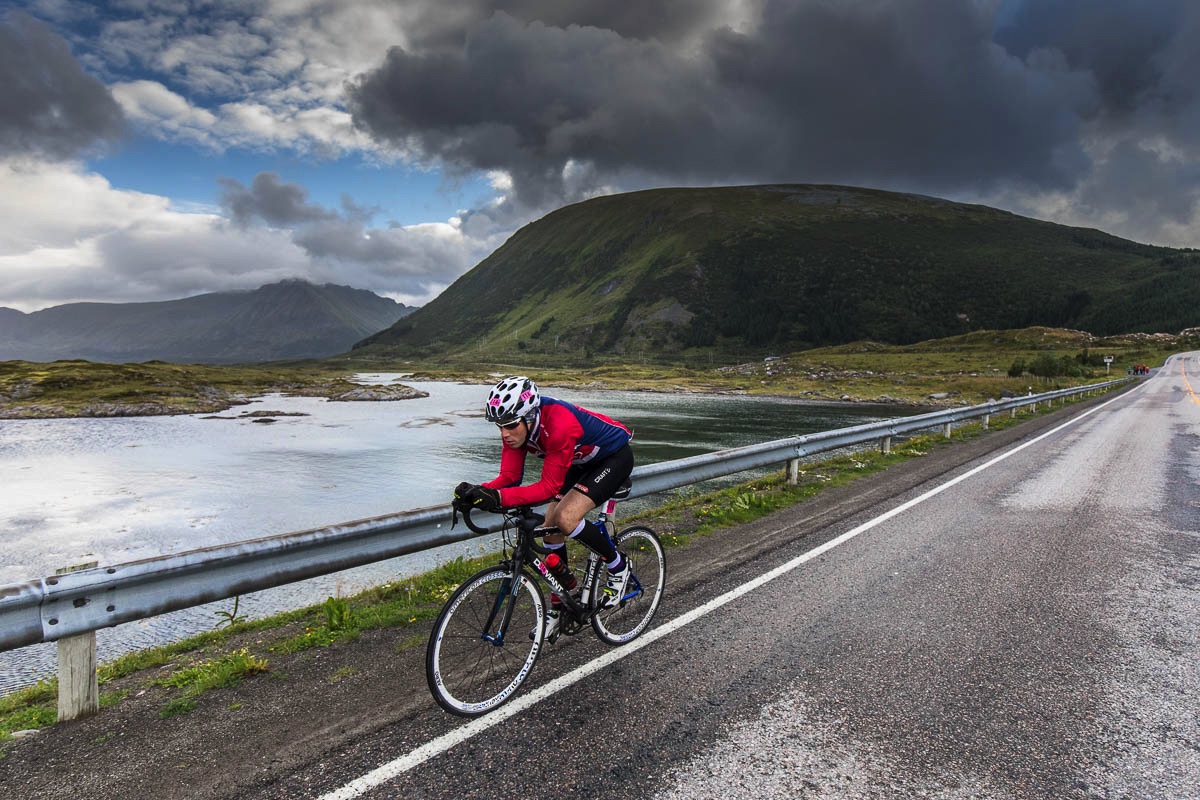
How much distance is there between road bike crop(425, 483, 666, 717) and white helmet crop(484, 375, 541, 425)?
717 millimetres

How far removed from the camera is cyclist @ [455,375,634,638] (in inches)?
173

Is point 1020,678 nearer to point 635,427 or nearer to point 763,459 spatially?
point 763,459

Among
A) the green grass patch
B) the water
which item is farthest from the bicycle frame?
the water

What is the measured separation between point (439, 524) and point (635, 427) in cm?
3569

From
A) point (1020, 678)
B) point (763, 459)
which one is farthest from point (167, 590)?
point (763, 459)

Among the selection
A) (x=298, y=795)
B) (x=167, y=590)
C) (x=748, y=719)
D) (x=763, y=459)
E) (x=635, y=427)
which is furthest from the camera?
(x=635, y=427)

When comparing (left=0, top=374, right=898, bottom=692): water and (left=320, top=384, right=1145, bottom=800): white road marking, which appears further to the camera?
(left=0, top=374, right=898, bottom=692): water

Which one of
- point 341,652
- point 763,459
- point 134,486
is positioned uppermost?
point 763,459

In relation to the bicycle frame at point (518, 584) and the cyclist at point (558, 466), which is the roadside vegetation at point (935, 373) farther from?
the bicycle frame at point (518, 584)

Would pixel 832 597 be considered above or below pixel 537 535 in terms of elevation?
below

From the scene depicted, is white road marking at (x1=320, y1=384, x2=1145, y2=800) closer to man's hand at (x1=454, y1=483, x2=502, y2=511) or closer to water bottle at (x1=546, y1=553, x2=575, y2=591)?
water bottle at (x1=546, y1=553, x2=575, y2=591)

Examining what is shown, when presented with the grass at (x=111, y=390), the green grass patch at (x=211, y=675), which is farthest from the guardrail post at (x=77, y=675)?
the grass at (x=111, y=390)

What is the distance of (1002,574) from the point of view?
7027mm

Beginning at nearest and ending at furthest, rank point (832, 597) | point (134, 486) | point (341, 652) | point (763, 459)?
point (341, 652), point (832, 597), point (763, 459), point (134, 486)
